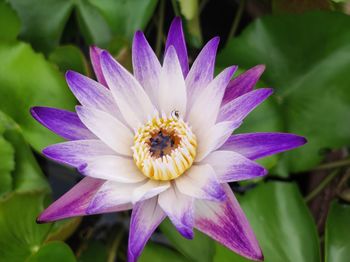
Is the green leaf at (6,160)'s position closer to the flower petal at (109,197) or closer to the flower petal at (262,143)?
the flower petal at (109,197)

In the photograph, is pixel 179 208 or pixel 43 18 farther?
pixel 43 18

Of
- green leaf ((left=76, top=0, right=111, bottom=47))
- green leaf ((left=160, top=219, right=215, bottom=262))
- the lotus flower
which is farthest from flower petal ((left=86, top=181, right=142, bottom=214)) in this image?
green leaf ((left=76, top=0, right=111, bottom=47))

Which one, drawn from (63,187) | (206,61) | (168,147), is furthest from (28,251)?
(206,61)

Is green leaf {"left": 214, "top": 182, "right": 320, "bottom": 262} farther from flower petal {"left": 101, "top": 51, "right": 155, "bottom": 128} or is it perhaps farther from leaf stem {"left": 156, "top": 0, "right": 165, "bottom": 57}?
leaf stem {"left": 156, "top": 0, "right": 165, "bottom": 57}

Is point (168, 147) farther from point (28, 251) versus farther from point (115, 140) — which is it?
point (28, 251)

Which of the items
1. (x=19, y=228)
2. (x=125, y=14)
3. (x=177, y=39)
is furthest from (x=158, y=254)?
(x=125, y=14)

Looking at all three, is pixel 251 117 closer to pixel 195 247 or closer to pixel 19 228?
pixel 195 247

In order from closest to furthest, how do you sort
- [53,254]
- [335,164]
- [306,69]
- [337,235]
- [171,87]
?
[171,87] < [53,254] < [337,235] < [306,69] < [335,164]
